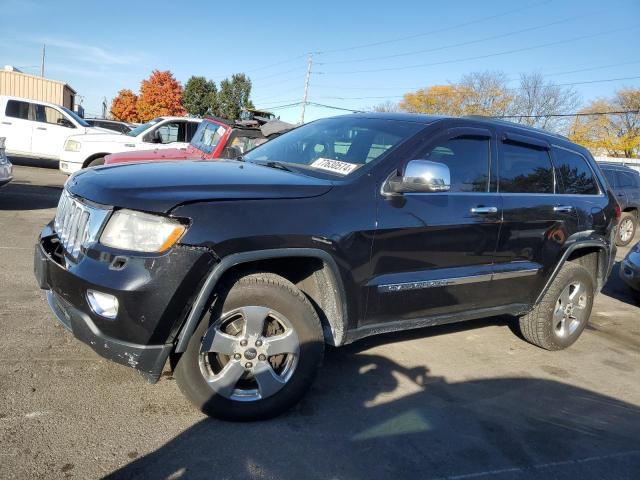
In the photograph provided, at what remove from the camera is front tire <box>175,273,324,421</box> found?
286 cm

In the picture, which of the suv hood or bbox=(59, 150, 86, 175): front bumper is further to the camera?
bbox=(59, 150, 86, 175): front bumper

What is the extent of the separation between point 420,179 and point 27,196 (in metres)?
9.28

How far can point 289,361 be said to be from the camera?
3.07 m

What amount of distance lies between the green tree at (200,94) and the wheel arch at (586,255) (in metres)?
51.9

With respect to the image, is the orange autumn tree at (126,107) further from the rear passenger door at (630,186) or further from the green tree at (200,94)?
the rear passenger door at (630,186)

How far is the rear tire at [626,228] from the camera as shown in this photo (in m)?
12.4

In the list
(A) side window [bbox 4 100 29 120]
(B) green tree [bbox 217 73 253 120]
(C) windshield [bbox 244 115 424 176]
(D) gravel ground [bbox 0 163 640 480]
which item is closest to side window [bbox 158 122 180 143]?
(A) side window [bbox 4 100 29 120]

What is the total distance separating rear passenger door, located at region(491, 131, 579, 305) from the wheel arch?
94 millimetres

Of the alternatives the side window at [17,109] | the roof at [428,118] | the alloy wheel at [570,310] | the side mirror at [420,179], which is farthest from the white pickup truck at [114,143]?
the side mirror at [420,179]

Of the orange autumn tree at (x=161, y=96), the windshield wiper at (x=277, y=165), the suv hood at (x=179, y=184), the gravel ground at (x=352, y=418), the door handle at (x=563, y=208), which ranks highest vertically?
the orange autumn tree at (x=161, y=96)

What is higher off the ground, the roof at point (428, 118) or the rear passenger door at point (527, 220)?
the roof at point (428, 118)

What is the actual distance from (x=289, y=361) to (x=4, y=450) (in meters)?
1.47

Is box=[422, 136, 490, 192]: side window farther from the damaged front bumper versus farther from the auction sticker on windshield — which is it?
the damaged front bumper

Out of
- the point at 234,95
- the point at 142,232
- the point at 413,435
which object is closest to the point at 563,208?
the point at 413,435
